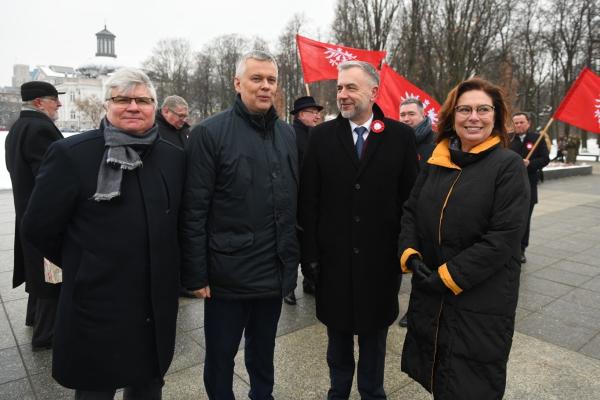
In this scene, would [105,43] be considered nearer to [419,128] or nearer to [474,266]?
[419,128]

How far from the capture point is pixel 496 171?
7.15 feet

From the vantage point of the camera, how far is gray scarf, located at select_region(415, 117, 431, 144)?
4316mm

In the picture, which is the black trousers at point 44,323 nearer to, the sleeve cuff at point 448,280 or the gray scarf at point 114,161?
the gray scarf at point 114,161

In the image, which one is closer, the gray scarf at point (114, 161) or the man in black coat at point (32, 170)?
the gray scarf at point (114, 161)

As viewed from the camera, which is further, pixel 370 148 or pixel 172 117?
pixel 172 117

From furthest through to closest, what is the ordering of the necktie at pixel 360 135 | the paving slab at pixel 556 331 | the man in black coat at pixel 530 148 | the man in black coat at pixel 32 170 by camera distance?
the man in black coat at pixel 530 148, the paving slab at pixel 556 331, the man in black coat at pixel 32 170, the necktie at pixel 360 135

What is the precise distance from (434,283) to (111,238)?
5.13 feet

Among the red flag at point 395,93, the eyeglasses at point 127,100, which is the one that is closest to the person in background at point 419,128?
the red flag at point 395,93

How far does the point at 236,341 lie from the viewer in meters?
2.68

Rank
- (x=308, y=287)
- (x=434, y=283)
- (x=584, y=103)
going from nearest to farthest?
(x=434, y=283), (x=308, y=287), (x=584, y=103)

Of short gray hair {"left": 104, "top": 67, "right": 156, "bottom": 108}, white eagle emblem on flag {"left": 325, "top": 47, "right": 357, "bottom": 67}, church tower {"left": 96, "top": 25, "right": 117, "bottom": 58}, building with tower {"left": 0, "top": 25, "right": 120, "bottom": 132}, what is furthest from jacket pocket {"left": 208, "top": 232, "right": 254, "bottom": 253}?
church tower {"left": 96, "top": 25, "right": 117, "bottom": 58}

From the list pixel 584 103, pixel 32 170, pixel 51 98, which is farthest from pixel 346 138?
pixel 584 103

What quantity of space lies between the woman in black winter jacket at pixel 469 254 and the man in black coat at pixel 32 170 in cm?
275

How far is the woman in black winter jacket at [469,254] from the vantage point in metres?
2.14
